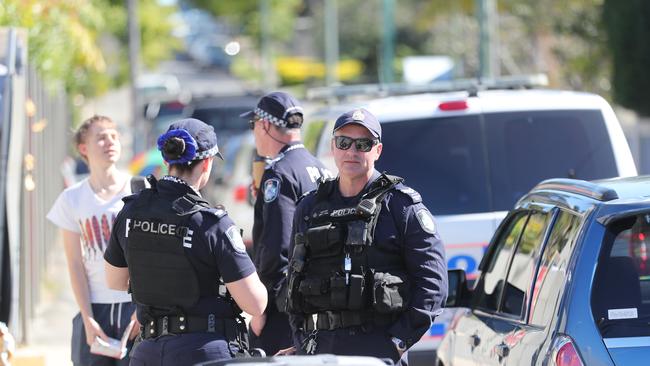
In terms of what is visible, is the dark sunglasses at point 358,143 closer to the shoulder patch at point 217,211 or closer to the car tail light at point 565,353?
the shoulder patch at point 217,211

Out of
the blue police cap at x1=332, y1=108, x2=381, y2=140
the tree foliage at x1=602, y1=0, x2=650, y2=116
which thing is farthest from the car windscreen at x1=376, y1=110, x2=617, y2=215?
the tree foliage at x1=602, y1=0, x2=650, y2=116

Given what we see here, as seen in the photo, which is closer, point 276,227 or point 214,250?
point 214,250

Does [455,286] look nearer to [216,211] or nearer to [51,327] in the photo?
[216,211]

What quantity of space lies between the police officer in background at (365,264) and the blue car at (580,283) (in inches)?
16.8

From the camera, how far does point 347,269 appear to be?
17.6 feet

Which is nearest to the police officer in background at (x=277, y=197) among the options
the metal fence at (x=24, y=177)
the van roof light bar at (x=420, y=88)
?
the metal fence at (x=24, y=177)

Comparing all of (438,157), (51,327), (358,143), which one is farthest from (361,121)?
(51,327)

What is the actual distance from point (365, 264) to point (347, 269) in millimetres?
76

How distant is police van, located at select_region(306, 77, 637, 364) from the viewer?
26.1 feet

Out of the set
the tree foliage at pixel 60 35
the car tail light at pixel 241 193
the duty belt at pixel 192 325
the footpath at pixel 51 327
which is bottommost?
the footpath at pixel 51 327

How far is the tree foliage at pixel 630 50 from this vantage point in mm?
22969

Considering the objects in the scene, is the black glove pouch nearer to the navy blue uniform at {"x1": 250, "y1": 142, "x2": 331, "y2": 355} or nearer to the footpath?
the navy blue uniform at {"x1": 250, "y1": 142, "x2": 331, "y2": 355}

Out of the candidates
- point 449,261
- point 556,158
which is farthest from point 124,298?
point 556,158

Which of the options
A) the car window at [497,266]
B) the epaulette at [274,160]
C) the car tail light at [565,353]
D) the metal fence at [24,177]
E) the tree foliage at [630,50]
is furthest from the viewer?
the tree foliage at [630,50]
